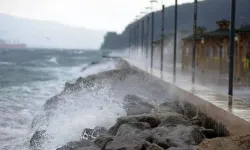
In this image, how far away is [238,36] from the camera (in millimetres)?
19125

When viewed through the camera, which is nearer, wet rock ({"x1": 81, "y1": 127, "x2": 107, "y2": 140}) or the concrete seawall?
the concrete seawall

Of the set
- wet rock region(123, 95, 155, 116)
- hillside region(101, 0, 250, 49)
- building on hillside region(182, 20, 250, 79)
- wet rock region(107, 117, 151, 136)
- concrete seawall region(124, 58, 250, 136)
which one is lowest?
wet rock region(123, 95, 155, 116)

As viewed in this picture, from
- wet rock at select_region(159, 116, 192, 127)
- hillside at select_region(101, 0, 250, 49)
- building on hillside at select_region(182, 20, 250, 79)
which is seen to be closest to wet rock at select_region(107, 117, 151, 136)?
wet rock at select_region(159, 116, 192, 127)

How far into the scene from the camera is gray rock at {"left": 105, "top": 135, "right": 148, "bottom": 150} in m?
7.74

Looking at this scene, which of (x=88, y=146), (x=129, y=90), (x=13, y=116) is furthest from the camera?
(x=129, y=90)

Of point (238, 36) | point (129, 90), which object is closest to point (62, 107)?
point (129, 90)

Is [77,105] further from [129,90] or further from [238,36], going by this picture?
[238,36]

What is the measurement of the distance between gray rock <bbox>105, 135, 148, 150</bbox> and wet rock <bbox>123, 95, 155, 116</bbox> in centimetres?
415

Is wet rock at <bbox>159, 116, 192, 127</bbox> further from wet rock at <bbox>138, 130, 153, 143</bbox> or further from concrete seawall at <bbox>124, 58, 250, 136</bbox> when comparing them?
wet rock at <bbox>138, 130, 153, 143</bbox>

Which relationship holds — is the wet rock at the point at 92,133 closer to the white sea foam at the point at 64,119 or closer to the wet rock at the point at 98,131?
the wet rock at the point at 98,131

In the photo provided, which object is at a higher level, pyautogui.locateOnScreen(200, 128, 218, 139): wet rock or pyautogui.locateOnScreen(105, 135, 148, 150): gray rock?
pyautogui.locateOnScreen(105, 135, 148, 150): gray rock

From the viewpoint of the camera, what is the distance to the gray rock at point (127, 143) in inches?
305

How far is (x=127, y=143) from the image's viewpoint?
25.9 feet

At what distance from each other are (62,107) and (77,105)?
90cm
